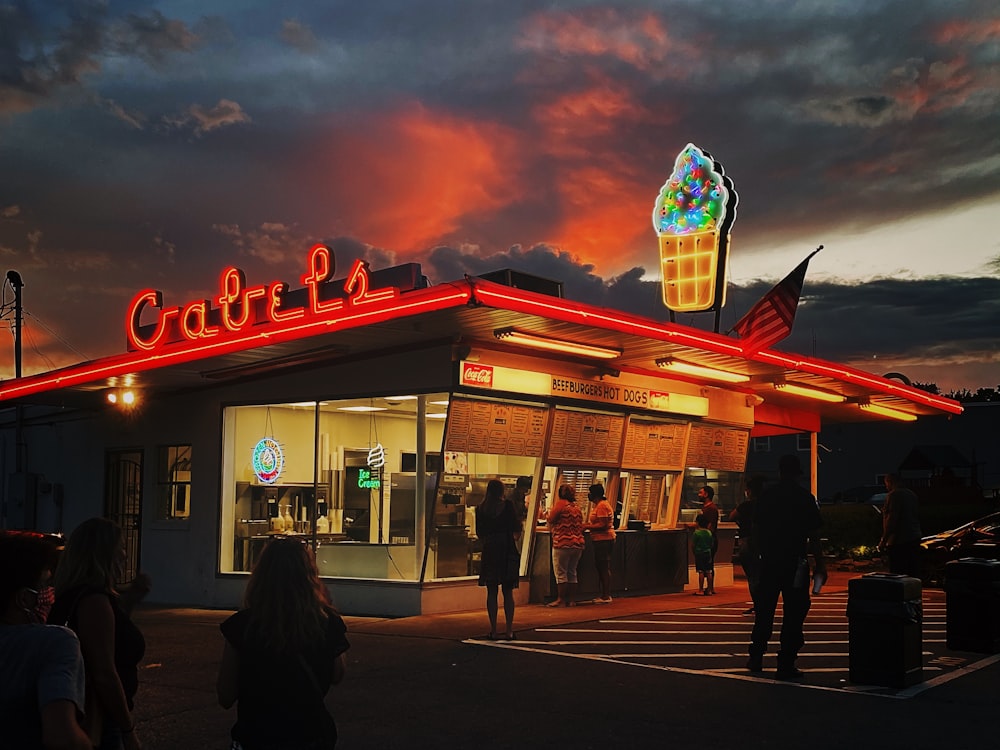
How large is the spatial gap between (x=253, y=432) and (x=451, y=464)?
4.03 m

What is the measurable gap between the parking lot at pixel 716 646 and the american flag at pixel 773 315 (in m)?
4.03

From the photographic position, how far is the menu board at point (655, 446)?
19141mm

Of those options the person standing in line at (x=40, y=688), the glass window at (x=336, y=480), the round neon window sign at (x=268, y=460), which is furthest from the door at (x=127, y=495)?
the person standing in line at (x=40, y=688)

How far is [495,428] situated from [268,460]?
4247mm

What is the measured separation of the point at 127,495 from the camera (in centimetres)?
2088

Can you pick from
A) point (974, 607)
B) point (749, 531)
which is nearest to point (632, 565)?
point (749, 531)

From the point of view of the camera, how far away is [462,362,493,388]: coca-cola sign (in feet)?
49.7

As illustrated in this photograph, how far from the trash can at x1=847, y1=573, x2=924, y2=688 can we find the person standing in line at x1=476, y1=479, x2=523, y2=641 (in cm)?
401

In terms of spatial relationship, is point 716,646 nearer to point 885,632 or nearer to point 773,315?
point 885,632

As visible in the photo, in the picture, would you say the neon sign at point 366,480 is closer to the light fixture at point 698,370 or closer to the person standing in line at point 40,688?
the light fixture at point 698,370

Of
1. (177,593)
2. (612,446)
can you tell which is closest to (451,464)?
(612,446)

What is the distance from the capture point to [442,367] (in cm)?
1523

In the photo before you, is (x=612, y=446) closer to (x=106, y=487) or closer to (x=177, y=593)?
(x=177, y=593)

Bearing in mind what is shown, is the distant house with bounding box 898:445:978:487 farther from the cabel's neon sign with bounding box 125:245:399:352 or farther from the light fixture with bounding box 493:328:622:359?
the cabel's neon sign with bounding box 125:245:399:352
